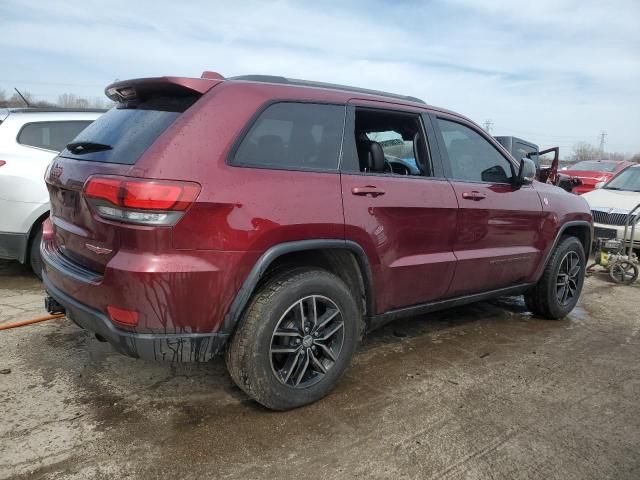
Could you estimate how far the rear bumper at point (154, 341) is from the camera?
2.41 metres

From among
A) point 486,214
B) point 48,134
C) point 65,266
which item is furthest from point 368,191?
point 48,134

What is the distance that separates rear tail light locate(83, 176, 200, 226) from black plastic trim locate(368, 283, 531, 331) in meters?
1.47

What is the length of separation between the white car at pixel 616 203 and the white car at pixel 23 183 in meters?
6.69

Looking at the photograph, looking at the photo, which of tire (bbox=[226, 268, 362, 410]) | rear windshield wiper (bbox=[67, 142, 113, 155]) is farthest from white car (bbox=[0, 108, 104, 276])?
tire (bbox=[226, 268, 362, 410])

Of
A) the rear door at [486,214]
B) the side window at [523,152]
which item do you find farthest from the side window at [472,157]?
the side window at [523,152]

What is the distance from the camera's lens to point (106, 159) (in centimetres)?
261

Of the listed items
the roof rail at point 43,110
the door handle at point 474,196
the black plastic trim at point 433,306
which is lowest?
the black plastic trim at point 433,306

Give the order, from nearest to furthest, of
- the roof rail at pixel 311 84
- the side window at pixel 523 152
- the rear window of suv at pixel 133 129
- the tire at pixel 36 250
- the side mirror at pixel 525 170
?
1. the rear window of suv at pixel 133 129
2. the roof rail at pixel 311 84
3. the side mirror at pixel 525 170
4. the tire at pixel 36 250
5. the side window at pixel 523 152

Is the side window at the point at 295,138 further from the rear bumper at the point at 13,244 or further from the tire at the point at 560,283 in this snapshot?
the rear bumper at the point at 13,244

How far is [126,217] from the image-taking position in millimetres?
2326

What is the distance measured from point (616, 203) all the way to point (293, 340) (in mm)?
6570

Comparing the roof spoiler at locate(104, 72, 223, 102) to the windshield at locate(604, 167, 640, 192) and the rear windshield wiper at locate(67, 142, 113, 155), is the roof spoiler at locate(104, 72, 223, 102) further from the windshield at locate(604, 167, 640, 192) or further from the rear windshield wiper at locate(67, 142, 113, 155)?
the windshield at locate(604, 167, 640, 192)

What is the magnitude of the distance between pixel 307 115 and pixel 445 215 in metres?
1.19

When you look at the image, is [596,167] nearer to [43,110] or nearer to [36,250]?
[43,110]
